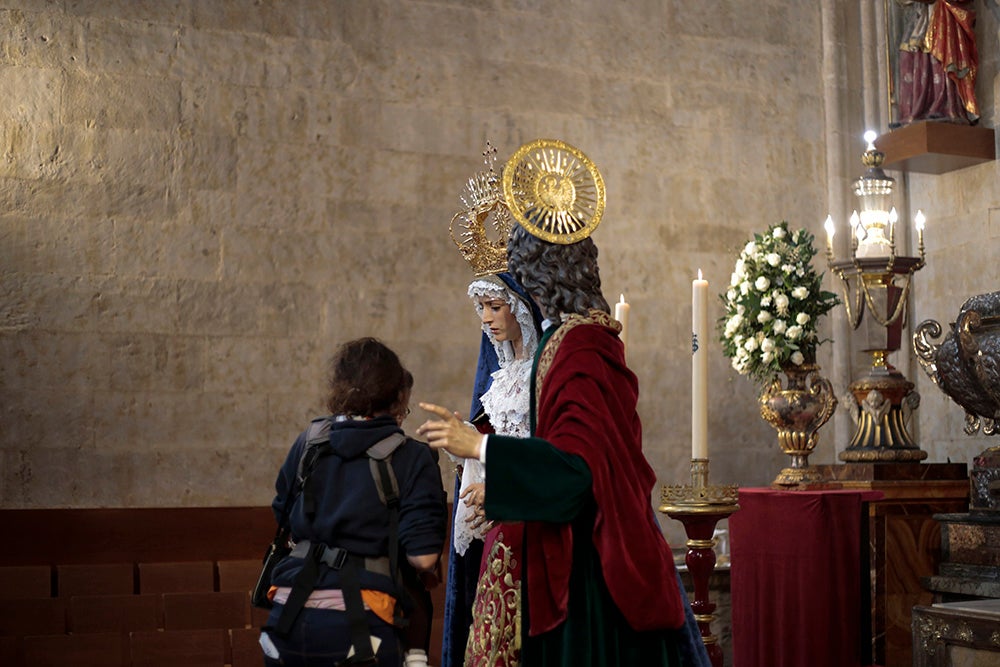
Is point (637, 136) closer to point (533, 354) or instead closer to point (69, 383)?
point (69, 383)

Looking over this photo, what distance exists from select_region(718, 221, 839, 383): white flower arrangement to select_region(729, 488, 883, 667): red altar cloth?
40.8 inches

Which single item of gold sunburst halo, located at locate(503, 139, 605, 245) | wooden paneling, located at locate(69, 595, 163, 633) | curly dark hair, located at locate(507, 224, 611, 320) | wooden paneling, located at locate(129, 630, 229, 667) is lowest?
wooden paneling, located at locate(129, 630, 229, 667)

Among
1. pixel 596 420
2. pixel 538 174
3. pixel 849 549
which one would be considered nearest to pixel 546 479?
pixel 596 420

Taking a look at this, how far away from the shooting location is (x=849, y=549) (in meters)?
4.71

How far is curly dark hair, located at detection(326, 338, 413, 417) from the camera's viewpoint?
2998 millimetres

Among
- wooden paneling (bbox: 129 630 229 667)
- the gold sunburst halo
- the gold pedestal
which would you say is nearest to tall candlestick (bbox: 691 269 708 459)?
the gold sunburst halo

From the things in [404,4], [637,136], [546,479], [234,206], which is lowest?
[546,479]

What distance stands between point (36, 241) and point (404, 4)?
2.31 metres

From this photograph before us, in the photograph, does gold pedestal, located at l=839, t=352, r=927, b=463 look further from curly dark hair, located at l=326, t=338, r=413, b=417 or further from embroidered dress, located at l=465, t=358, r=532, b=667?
curly dark hair, located at l=326, t=338, r=413, b=417

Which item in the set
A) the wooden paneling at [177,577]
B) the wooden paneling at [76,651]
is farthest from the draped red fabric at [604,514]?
the wooden paneling at [177,577]

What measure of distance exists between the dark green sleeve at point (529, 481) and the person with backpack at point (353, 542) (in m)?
0.37

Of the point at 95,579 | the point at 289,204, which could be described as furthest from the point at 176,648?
the point at 289,204

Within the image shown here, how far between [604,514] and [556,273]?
2.03 ft

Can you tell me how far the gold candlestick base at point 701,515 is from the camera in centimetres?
310
